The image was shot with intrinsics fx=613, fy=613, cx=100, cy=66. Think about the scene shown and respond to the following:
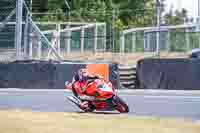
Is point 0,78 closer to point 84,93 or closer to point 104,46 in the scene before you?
point 104,46

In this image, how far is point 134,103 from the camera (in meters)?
17.6

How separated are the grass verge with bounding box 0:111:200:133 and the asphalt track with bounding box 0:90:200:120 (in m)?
1.71

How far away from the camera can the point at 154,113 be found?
14.8 metres

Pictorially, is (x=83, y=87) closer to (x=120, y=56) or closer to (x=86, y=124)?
(x=86, y=124)

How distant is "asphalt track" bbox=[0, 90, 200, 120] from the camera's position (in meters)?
15.1

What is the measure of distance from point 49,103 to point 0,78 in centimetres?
702

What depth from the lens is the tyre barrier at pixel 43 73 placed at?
75.2ft

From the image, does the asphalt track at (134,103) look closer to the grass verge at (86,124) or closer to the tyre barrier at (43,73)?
the tyre barrier at (43,73)

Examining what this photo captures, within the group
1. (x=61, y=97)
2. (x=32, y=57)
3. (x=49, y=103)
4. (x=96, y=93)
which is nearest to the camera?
(x=96, y=93)

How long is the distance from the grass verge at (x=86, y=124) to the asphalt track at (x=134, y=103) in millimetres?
1713

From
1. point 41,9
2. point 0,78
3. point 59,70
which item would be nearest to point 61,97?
point 59,70

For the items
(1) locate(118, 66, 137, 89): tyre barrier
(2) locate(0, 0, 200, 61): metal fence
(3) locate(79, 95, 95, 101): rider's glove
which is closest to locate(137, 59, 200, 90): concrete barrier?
(1) locate(118, 66, 137, 89): tyre barrier

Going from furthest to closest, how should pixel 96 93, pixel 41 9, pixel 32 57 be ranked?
pixel 41 9 < pixel 32 57 < pixel 96 93

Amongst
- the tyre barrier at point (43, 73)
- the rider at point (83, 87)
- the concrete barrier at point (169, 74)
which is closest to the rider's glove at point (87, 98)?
the rider at point (83, 87)
